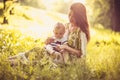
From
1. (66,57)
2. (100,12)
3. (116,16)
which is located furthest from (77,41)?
(116,16)

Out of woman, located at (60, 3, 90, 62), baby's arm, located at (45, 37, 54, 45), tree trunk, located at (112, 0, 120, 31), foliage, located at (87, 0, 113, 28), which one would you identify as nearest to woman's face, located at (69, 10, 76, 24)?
woman, located at (60, 3, 90, 62)

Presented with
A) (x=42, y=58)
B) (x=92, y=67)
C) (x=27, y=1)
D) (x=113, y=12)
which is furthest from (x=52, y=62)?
(x=113, y=12)

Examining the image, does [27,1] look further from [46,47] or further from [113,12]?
[113,12]

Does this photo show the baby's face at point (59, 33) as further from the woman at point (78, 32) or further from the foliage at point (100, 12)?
the foliage at point (100, 12)

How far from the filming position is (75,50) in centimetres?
483

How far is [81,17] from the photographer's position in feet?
15.8

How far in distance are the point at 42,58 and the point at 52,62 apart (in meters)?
0.12

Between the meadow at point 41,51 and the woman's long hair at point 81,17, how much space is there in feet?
0.54

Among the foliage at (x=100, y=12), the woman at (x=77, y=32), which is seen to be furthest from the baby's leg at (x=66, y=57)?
the foliage at (x=100, y=12)

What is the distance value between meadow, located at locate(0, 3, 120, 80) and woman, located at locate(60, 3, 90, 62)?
0.12 metres

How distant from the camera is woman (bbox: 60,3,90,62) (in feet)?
15.8

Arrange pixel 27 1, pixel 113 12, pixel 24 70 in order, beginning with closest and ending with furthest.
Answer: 1. pixel 24 70
2. pixel 27 1
3. pixel 113 12

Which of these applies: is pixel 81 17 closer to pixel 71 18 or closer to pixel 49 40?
pixel 71 18

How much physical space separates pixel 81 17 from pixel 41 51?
60cm
